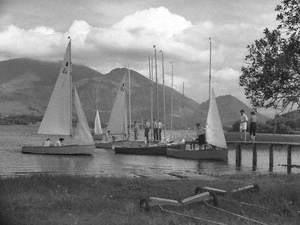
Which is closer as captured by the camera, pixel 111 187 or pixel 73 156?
pixel 111 187

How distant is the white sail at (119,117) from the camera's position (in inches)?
2631

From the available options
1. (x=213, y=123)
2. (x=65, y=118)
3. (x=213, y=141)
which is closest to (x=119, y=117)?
(x=65, y=118)

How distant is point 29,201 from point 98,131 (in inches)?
3177

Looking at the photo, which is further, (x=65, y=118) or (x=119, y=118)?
(x=119, y=118)

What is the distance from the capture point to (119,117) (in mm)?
66875

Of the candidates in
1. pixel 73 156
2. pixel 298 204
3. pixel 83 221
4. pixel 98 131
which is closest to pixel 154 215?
pixel 83 221

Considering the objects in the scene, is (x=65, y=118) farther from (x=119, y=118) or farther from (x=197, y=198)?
(x=197, y=198)

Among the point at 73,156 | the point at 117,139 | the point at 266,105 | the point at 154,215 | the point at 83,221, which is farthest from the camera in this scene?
the point at 117,139

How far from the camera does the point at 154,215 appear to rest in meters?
12.0

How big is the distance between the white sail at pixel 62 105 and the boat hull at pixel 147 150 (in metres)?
8.82

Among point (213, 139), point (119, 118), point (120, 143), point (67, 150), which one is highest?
point (119, 118)

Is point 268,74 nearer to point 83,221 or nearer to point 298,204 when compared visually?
point 298,204

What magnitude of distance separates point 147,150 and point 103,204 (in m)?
44.5

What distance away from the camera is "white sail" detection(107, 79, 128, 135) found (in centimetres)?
6682
